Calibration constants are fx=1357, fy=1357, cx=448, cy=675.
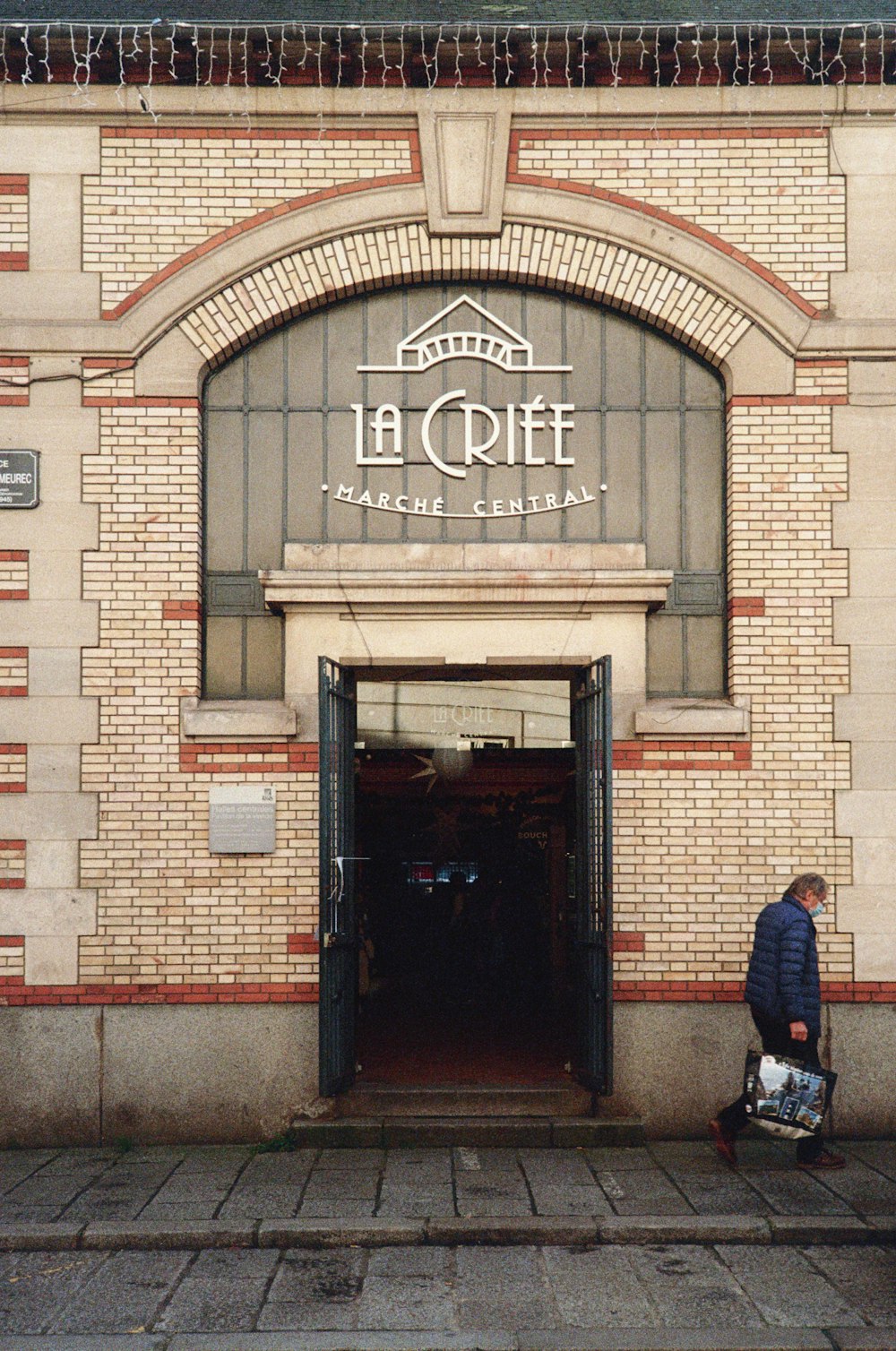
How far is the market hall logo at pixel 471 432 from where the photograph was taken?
8.77 meters

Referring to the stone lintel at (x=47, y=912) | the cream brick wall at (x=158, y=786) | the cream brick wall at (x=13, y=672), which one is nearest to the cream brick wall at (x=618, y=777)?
the cream brick wall at (x=158, y=786)

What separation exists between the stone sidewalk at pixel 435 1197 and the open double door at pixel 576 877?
0.61m

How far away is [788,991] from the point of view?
741 cm

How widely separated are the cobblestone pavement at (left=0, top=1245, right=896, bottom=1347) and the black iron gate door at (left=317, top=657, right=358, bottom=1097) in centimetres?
172

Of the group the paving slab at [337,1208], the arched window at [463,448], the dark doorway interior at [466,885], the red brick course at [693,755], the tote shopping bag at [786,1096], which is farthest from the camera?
the dark doorway interior at [466,885]

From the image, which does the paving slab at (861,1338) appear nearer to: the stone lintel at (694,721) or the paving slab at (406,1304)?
the paving slab at (406,1304)

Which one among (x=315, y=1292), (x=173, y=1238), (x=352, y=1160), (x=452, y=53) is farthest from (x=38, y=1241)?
(x=452, y=53)

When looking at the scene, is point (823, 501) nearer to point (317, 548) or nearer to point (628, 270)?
point (628, 270)

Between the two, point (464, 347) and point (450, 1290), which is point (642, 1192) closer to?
point (450, 1290)

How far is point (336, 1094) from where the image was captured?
27.0 feet

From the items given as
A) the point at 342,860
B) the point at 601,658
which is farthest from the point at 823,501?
the point at 342,860

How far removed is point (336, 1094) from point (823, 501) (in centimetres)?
477

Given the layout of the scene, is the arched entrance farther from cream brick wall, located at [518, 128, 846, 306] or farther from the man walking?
the man walking

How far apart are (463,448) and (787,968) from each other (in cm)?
380
